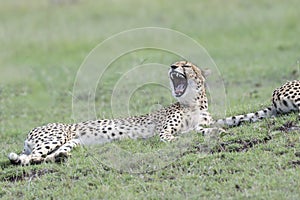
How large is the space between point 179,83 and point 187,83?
0.36 ft

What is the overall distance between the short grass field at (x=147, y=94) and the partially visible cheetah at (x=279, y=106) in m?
0.23

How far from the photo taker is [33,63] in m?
18.9

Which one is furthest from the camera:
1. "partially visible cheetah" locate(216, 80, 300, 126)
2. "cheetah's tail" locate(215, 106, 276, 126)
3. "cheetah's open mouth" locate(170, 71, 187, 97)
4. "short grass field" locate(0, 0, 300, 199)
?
"cheetah's open mouth" locate(170, 71, 187, 97)

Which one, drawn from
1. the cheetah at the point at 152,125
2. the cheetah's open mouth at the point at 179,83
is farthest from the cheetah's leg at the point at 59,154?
the cheetah's open mouth at the point at 179,83

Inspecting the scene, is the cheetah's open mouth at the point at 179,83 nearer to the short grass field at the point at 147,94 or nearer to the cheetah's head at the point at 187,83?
the cheetah's head at the point at 187,83

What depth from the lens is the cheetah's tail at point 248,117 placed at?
880 cm

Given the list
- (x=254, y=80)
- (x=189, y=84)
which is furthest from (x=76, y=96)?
(x=189, y=84)

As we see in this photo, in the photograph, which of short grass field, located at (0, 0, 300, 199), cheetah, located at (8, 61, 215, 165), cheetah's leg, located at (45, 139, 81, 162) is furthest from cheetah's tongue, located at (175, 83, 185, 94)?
cheetah's leg, located at (45, 139, 81, 162)

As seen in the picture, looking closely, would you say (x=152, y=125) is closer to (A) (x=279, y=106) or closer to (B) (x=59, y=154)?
(B) (x=59, y=154)

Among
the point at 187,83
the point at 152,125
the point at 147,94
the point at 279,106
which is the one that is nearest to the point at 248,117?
the point at 279,106

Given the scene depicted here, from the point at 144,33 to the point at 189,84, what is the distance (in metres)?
12.1

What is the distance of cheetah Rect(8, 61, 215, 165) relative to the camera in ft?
28.2

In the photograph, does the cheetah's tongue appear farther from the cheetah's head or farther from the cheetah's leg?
the cheetah's leg

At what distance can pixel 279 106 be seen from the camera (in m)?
8.73
